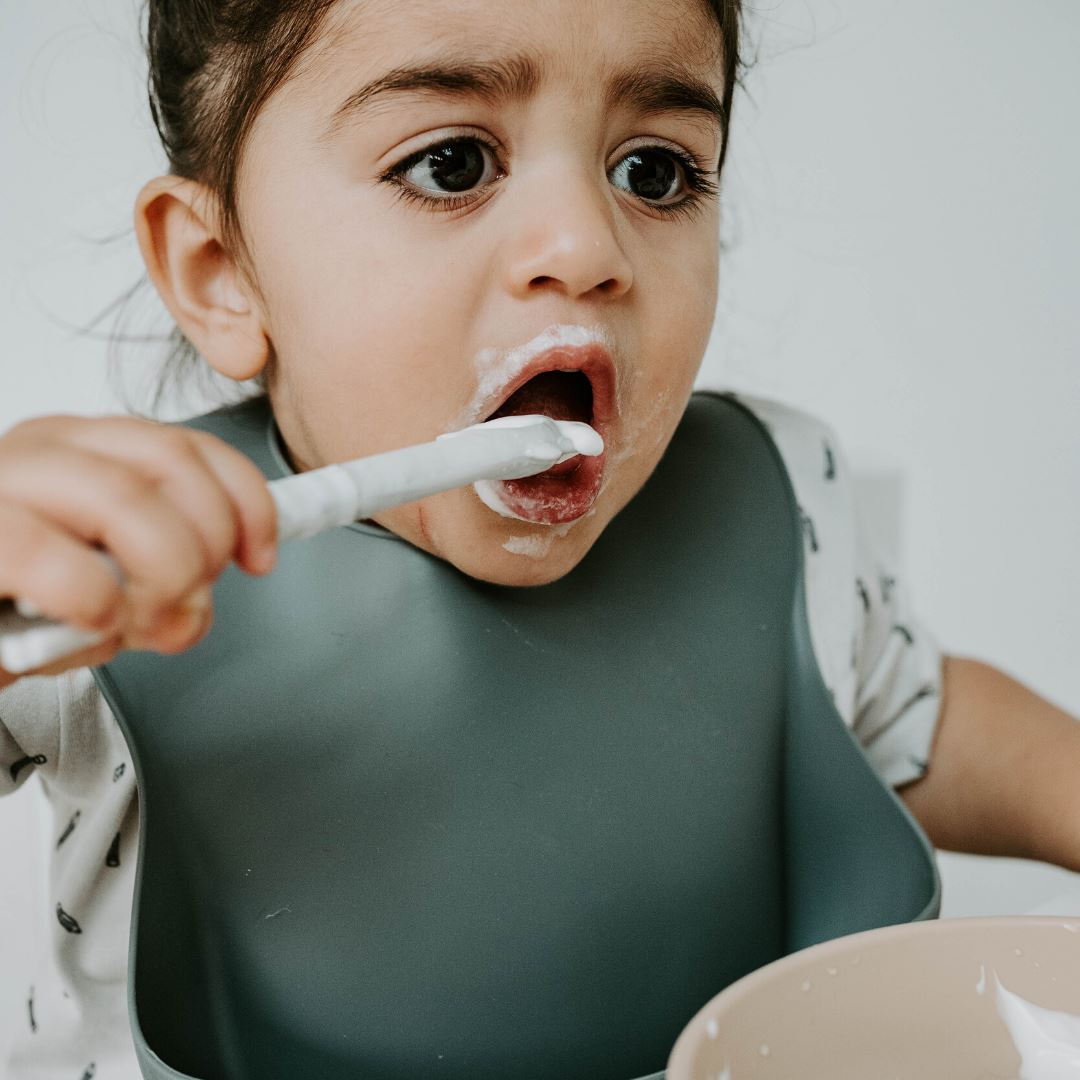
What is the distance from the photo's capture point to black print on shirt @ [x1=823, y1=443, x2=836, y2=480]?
84cm

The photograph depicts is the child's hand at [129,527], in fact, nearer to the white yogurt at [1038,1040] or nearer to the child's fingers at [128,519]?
the child's fingers at [128,519]

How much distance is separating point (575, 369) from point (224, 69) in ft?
0.76

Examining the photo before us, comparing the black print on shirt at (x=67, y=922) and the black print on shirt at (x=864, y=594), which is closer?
the black print on shirt at (x=67, y=922)

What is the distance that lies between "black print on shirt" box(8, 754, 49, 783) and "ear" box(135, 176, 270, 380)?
0.21 m

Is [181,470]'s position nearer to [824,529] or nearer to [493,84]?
[493,84]

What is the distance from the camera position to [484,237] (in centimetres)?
58

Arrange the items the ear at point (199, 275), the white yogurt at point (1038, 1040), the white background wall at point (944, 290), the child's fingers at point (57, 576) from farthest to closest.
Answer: the white background wall at point (944, 290), the ear at point (199, 275), the white yogurt at point (1038, 1040), the child's fingers at point (57, 576)

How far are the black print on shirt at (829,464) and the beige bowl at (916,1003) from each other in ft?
1.33

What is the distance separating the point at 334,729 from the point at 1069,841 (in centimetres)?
43

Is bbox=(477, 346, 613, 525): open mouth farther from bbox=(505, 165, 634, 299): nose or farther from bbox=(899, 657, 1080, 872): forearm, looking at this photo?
bbox=(899, 657, 1080, 872): forearm

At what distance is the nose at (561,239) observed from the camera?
561mm

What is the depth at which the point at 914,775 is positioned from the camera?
84 centimetres

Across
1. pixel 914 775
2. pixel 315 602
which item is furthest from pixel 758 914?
pixel 315 602

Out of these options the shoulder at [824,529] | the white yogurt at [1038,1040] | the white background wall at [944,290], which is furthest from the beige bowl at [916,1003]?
the white background wall at [944,290]
